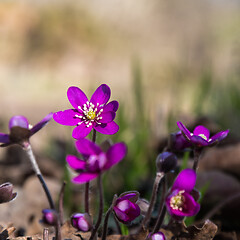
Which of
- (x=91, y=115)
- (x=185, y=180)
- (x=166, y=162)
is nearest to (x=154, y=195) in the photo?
(x=166, y=162)

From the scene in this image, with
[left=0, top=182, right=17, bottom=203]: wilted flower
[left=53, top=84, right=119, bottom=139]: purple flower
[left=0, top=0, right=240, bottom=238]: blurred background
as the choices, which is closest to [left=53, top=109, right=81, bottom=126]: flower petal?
[left=53, top=84, right=119, bottom=139]: purple flower

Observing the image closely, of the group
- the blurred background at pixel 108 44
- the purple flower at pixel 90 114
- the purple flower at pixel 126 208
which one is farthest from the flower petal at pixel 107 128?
the blurred background at pixel 108 44

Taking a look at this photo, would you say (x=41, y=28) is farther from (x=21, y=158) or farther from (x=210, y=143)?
(x=210, y=143)

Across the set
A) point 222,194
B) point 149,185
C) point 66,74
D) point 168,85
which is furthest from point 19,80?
point 222,194

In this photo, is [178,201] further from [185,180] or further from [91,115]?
[91,115]

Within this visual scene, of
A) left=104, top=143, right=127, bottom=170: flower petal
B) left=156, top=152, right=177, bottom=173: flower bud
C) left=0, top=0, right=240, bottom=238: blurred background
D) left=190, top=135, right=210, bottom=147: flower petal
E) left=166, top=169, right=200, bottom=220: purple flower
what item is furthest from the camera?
left=0, top=0, right=240, bottom=238: blurred background

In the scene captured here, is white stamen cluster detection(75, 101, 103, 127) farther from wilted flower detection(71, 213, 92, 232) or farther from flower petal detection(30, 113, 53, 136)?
wilted flower detection(71, 213, 92, 232)
